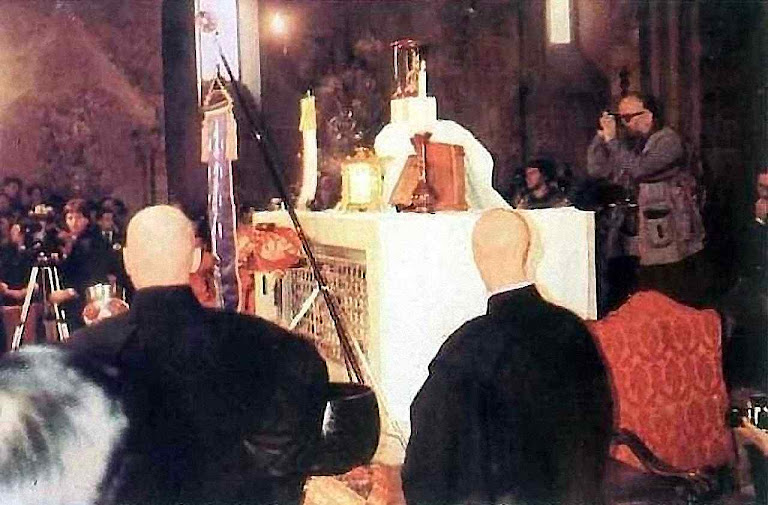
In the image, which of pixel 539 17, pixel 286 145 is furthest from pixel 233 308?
pixel 539 17

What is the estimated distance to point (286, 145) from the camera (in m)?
2.16

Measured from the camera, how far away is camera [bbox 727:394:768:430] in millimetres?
2309

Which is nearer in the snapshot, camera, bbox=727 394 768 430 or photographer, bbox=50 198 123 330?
photographer, bbox=50 198 123 330

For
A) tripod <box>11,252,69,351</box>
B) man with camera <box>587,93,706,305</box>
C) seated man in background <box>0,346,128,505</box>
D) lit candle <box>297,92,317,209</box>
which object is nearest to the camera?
seated man in background <box>0,346,128,505</box>

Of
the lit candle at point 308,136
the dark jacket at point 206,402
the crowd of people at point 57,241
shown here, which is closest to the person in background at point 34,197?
the crowd of people at point 57,241

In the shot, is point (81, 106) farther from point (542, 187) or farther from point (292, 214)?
point (542, 187)

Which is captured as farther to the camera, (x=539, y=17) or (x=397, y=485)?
(x=539, y=17)

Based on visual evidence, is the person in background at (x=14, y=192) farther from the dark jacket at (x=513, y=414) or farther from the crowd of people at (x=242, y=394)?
the dark jacket at (x=513, y=414)

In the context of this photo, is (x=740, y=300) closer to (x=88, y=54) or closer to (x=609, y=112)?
(x=609, y=112)

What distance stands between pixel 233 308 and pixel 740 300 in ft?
3.68

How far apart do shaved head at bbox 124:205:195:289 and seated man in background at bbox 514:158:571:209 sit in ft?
2.32

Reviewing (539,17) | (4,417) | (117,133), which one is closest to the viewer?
(4,417)

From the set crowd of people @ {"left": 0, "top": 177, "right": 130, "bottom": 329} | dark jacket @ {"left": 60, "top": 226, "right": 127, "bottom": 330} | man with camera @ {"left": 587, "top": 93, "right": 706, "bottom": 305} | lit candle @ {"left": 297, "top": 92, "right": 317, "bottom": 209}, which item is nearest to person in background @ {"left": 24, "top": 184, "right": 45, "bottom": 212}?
crowd of people @ {"left": 0, "top": 177, "right": 130, "bottom": 329}

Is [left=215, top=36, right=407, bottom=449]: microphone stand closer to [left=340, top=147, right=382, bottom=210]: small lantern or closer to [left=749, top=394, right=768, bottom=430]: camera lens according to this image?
[left=340, top=147, right=382, bottom=210]: small lantern
